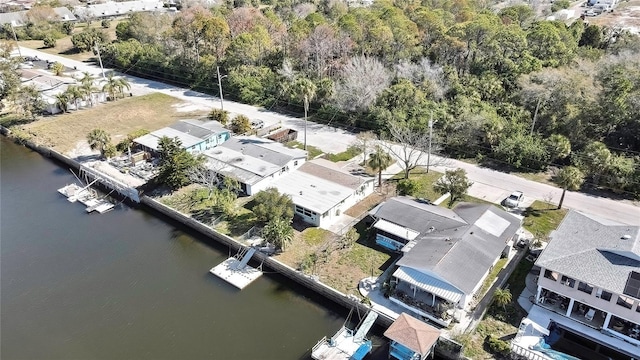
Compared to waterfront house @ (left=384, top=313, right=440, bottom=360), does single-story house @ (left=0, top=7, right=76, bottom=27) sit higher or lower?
higher

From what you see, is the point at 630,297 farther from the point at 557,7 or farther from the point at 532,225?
the point at 557,7

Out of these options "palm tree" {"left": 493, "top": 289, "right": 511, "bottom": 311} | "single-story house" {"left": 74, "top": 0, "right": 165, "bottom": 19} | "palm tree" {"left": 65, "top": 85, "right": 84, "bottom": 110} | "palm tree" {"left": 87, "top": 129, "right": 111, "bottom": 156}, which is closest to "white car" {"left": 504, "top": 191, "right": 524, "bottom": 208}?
"palm tree" {"left": 493, "top": 289, "right": 511, "bottom": 311}

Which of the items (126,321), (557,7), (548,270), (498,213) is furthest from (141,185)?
(557,7)

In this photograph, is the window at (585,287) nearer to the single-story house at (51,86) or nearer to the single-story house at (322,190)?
the single-story house at (322,190)

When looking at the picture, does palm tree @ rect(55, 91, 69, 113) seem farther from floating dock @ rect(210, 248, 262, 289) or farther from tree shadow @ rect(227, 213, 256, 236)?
floating dock @ rect(210, 248, 262, 289)

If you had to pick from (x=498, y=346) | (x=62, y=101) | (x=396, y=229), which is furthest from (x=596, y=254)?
(x=62, y=101)

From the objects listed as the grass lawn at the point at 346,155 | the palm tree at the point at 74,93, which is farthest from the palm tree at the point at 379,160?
the palm tree at the point at 74,93
